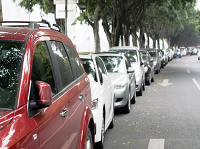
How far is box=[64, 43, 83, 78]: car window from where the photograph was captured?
13.2 feet

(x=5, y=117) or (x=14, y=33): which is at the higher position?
(x=14, y=33)

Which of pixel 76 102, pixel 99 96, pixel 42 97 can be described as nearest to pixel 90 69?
pixel 99 96

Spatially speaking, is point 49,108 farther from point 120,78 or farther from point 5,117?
point 120,78

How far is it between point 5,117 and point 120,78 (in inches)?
272

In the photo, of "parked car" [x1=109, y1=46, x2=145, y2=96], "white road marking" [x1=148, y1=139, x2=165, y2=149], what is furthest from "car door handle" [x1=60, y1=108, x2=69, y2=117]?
"parked car" [x1=109, y1=46, x2=145, y2=96]

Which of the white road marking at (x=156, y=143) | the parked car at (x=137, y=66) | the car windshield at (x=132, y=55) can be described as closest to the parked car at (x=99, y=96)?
the white road marking at (x=156, y=143)

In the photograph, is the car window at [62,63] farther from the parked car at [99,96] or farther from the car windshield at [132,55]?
the car windshield at [132,55]

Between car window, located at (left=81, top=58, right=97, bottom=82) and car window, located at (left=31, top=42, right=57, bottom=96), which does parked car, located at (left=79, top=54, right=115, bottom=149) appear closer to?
car window, located at (left=81, top=58, right=97, bottom=82)

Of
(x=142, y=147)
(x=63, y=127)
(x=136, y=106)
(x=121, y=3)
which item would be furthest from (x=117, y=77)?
(x=121, y=3)

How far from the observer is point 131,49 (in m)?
13.9

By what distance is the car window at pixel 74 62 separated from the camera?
13.2 ft

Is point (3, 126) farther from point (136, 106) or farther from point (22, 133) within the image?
point (136, 106)

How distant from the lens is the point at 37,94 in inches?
99.4

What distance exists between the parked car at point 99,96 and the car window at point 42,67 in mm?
2214
